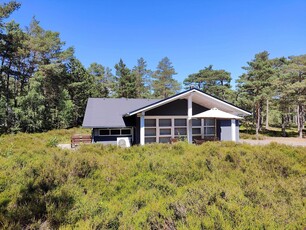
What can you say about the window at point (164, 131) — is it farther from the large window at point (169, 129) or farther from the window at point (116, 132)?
the window at point (116, 132)

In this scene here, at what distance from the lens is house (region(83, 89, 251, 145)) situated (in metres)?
13.2

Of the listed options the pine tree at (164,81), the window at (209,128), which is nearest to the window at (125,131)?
the window at (209,128)

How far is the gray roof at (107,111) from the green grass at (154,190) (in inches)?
247

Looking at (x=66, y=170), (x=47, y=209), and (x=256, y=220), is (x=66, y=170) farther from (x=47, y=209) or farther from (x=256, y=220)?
(x=256, y=220)

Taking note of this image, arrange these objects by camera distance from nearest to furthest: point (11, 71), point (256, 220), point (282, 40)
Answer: point (256, 220) < point (282, 40) < point (11, 71)

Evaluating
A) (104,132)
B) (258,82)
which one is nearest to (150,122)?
(104,132)

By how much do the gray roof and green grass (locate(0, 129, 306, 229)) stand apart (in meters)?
6.27

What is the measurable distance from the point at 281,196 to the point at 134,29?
18.5m

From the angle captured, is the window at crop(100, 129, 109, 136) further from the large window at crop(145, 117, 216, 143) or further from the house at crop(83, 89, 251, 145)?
the large window at crop(145, 117, 216, 143)

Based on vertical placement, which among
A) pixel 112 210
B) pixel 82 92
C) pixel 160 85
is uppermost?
pixel 160 85

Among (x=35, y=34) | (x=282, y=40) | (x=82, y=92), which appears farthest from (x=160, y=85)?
(x=282, y=40)

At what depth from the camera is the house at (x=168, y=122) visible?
13.2m

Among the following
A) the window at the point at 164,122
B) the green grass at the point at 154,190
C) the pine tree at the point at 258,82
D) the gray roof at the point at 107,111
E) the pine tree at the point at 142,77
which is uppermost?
the pine tree at the point at 142,77

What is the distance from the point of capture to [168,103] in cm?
1414
